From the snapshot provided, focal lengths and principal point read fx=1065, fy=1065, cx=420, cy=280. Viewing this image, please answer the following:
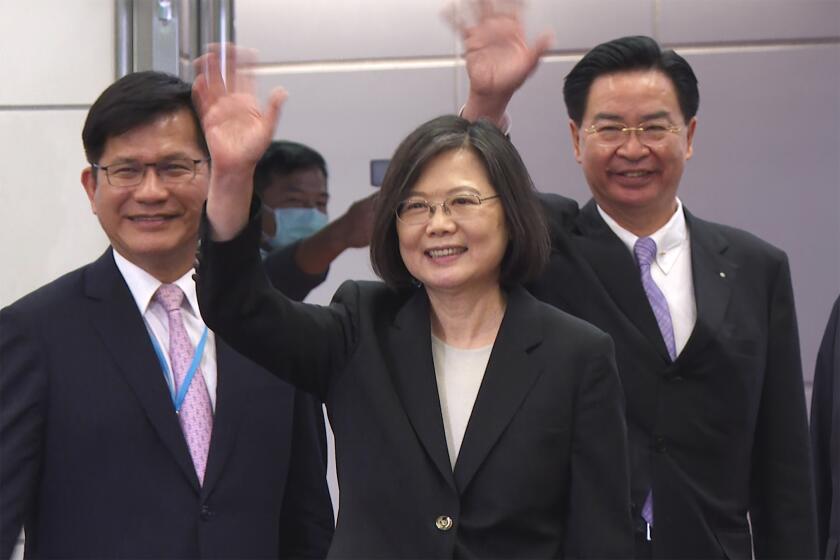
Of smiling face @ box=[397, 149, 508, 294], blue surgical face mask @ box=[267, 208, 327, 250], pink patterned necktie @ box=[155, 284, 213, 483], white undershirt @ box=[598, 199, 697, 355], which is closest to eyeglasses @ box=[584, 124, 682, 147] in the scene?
white undershirt @ box=[598, 199, 697, 355]

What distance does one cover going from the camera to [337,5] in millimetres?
3492

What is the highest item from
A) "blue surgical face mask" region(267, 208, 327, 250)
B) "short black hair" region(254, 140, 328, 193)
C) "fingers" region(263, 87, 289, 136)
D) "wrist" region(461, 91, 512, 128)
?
"short black hair" region(254, 140, 328, 193)

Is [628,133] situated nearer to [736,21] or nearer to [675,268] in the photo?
[675,268]

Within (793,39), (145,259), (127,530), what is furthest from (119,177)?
(793,39)

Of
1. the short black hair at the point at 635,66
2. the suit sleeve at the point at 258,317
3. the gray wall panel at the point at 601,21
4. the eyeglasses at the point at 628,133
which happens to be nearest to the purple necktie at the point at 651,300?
the eyeglasses at the point at 628,133

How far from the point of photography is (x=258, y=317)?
1796 mm

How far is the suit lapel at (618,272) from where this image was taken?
2301 mm

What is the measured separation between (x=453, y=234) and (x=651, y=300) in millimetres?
668

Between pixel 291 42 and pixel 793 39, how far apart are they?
63.6 inches

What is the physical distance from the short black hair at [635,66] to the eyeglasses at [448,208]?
728 mm

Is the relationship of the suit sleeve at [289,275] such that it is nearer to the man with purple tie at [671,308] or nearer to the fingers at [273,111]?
the man with purple tie at [671,308]

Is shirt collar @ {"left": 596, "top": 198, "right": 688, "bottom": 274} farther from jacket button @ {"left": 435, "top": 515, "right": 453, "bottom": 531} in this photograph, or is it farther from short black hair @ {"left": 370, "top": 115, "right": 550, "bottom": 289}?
jacket button @ {"left": 435, "top": 515, "right": 453, "bottom": 531}

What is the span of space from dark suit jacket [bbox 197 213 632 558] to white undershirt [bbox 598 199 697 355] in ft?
1.78

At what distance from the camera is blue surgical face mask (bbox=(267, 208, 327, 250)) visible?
11.2ft
